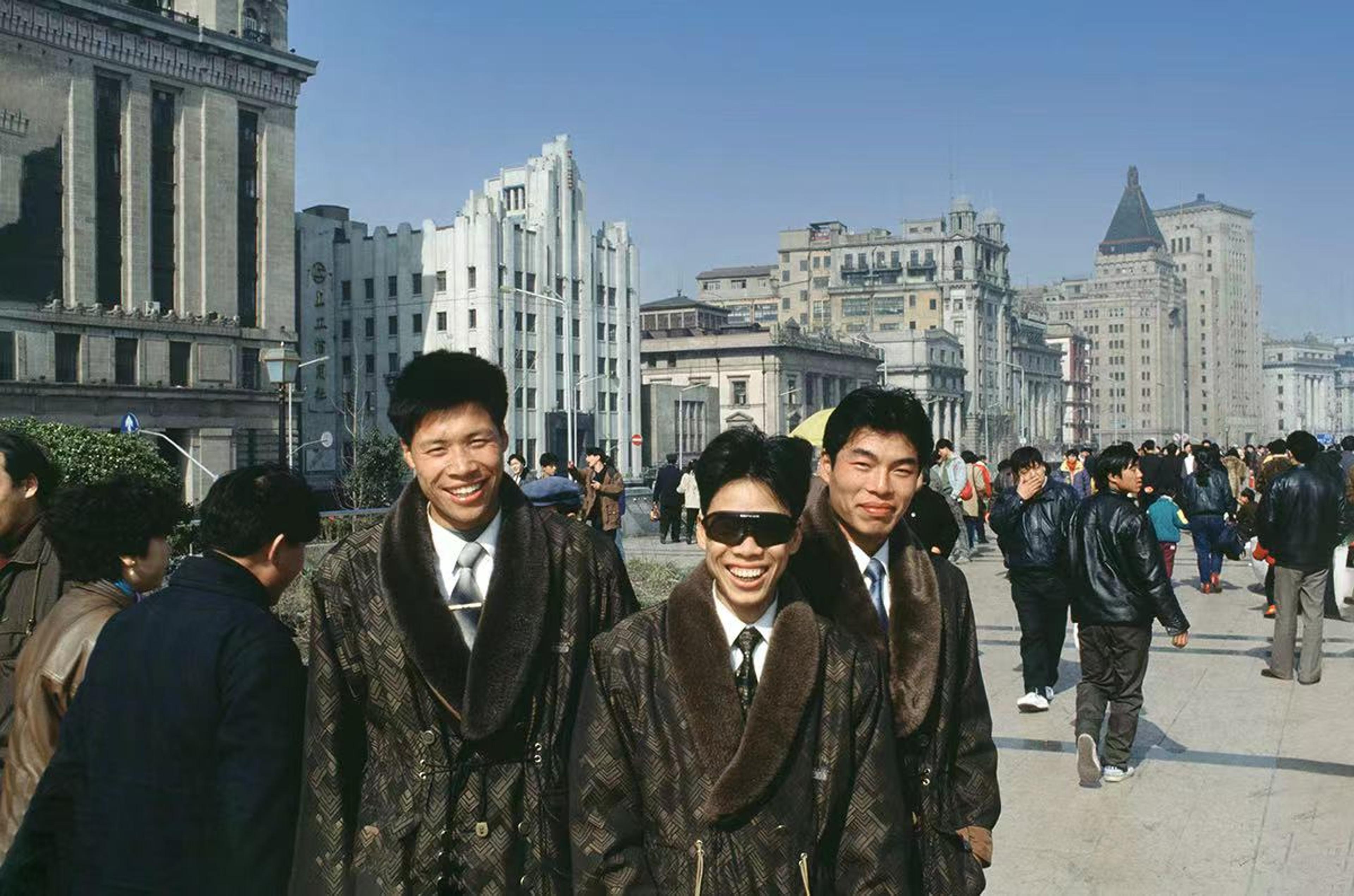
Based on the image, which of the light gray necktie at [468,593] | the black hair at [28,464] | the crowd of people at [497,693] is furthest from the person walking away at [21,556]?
the light gray necktie at [468,593]

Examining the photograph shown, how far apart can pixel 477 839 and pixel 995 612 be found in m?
12.0

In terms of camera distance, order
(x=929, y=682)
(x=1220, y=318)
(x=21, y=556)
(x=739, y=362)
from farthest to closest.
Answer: (x=1220, y=318) → (x=739, y=362) → (x=21, y=556) → (x=929, y=682)

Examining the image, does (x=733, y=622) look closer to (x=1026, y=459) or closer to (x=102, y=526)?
(x=102, y=526)

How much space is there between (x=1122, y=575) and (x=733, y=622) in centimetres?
489

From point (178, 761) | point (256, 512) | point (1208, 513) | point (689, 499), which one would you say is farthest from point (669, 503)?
point (178, 761)

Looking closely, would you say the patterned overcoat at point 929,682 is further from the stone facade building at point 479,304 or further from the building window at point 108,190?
the stone facade building at point 479,304

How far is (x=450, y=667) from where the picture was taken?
133 inches

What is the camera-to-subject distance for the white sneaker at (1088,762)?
286 inches

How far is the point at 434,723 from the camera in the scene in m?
3.42

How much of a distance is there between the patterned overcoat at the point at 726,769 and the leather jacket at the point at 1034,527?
682 cm

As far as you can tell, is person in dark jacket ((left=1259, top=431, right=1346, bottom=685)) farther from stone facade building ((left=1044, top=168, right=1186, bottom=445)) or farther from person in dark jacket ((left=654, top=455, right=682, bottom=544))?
stone facade building ((left=1044, top=168, right=1186, bottom=445))

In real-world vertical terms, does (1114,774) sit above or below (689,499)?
below

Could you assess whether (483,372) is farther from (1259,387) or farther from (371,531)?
(1259,387)

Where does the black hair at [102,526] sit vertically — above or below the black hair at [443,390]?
below
